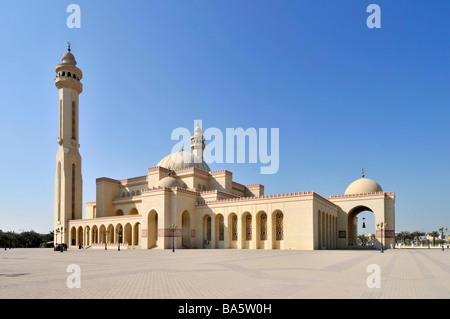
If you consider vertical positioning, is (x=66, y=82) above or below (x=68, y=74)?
below

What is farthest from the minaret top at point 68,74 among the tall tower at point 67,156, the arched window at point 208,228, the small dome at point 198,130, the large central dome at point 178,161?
the arched window at point 208,228

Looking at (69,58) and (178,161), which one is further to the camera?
(178,161)

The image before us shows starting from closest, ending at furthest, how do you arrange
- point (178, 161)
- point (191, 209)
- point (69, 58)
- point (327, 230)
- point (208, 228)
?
point (327, 230) → point (191, 209) → point (208, 228) → point (69, 58) → point (178, 161)

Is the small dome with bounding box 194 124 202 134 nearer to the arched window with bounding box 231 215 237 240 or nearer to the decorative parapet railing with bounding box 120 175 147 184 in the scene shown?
the decorative parapet railing with bounding box 120 175 147 184

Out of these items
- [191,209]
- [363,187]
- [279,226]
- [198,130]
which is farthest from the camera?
[198,130]

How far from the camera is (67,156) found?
164 feet

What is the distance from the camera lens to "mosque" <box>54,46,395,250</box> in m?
36.9

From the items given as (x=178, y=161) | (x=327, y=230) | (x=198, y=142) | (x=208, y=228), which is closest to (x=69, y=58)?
(x=178, y=161)

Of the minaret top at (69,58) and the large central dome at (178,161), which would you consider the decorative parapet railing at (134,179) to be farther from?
the minaret top at (69,58)

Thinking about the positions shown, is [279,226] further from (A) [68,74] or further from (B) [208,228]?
(A) [68,74]

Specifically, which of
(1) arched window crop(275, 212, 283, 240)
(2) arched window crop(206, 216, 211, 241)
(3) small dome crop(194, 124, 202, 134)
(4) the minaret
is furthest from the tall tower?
(1) arched window crop(275, 212, 283, 240)

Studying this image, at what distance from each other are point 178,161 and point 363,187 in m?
26.9

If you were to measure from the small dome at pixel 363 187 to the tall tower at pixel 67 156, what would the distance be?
128 ft
